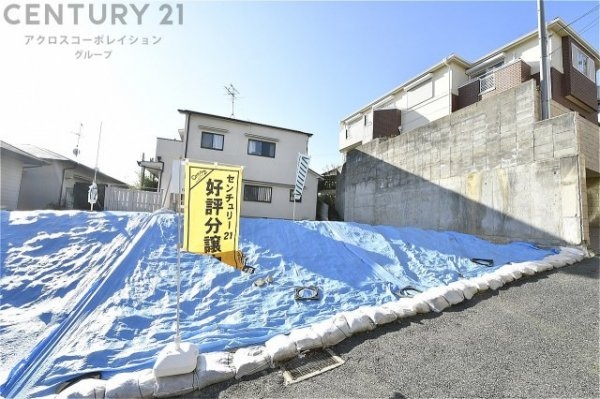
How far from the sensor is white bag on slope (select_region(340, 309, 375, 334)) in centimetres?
314

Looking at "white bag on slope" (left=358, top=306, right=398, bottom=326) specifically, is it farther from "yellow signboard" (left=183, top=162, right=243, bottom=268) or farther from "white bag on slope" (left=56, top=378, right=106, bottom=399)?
"white bag on slope" (left=56, top=378, right=106, bottom=399)

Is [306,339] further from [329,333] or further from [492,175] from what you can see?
[492,175]

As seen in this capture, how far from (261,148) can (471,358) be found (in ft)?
39.8

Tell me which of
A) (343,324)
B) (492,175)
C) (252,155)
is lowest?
(343,324)

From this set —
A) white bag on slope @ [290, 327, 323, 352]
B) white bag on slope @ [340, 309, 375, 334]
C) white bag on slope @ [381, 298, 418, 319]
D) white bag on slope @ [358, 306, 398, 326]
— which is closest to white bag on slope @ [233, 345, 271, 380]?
white bag on slope @ [290, 327, 323, 352]

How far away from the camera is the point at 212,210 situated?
9.31 feet

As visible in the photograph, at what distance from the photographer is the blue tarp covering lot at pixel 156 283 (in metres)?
2.65

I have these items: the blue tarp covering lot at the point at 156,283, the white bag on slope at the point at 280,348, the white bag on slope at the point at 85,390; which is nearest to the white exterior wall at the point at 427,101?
the blue tarp covering lot at the point at 156,283

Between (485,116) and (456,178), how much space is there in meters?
2.02

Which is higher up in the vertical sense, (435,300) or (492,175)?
(492,175)

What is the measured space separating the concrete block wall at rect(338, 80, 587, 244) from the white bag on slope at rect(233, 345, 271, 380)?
24.5ft

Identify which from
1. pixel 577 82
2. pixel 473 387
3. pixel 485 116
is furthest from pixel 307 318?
pixel 577 82

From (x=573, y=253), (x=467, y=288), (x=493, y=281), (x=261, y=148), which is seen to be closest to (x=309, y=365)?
(x=467, y=288)

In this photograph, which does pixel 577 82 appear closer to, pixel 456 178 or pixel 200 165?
pixel 456 178
